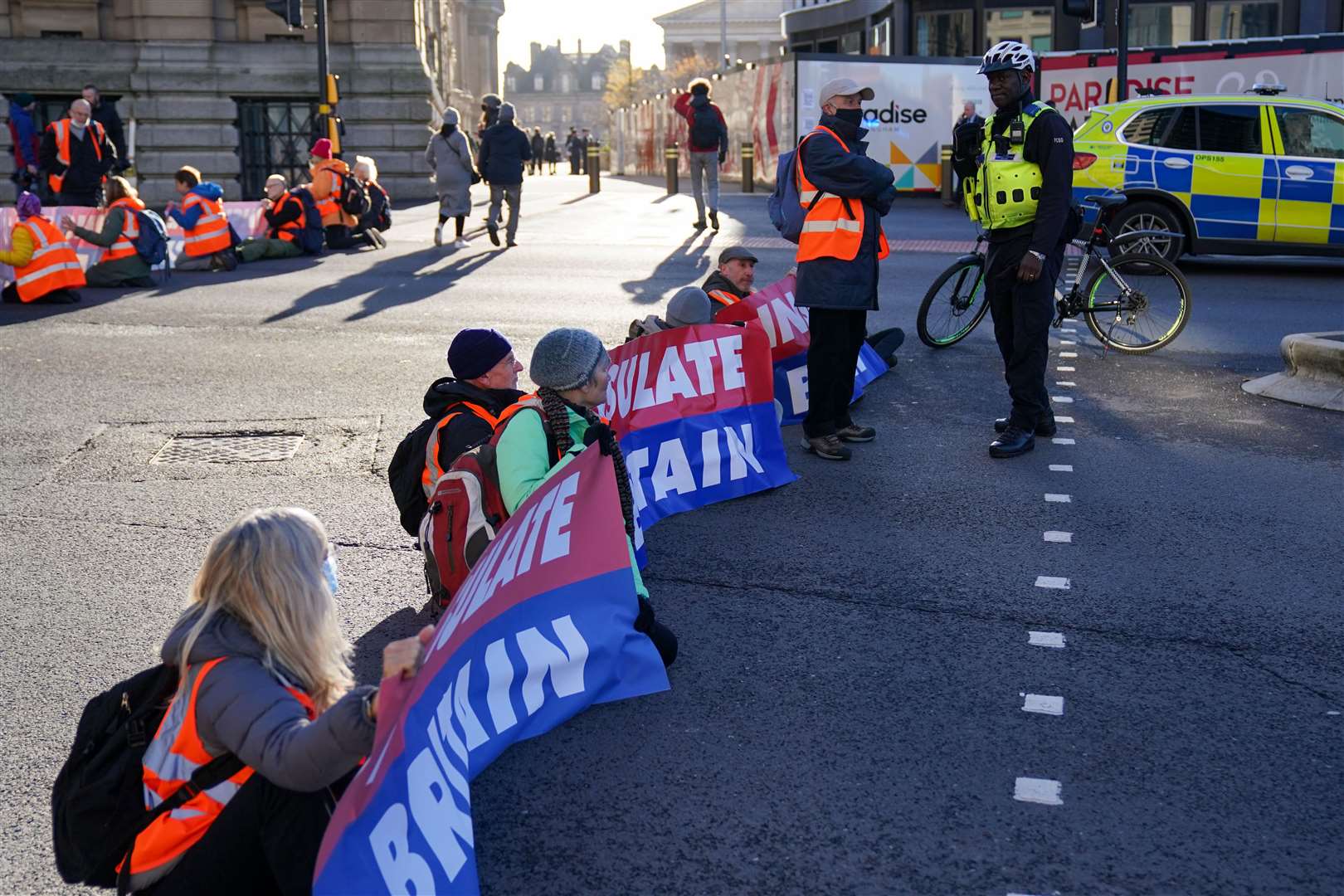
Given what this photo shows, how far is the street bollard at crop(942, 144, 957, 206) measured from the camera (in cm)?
2542

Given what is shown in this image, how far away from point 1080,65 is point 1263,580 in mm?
19393

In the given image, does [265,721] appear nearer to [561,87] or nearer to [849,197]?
[849,197]

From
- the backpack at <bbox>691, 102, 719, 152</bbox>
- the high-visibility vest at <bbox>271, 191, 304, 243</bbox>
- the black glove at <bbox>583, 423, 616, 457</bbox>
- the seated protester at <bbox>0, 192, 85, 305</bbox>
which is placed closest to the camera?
the black glove at <bbox>583, 423, 616, 457</bbox>

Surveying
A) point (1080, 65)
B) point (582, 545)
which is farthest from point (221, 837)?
point (1080, 65)

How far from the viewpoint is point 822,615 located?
541cm

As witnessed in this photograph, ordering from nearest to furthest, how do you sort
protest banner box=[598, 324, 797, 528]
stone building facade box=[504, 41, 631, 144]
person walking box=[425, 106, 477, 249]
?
protest banner box=[598, 324, 797, 528]
person walking box=[425, 106, 477, 249]
stone building facade box=[504, 41, 631, 144]

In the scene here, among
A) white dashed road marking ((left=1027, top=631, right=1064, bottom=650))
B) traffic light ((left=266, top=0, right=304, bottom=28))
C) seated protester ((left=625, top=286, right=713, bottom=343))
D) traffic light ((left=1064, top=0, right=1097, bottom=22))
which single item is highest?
traffic light ((left=266, top=0, right=304, bottom=28))

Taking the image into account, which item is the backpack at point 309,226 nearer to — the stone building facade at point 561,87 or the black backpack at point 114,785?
the black backpack at point 114,785

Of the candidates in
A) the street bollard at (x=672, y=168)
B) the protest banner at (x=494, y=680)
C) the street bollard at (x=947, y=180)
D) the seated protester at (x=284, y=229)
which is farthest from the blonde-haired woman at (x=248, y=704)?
the street bollard at (x=672, y=168)

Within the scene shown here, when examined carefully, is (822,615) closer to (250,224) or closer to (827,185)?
(827,185)

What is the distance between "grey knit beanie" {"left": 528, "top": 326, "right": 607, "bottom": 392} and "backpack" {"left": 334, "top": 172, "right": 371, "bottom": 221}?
13.8 m

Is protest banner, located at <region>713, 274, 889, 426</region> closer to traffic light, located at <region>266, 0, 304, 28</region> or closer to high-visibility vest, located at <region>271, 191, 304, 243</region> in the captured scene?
high-visibility vest, located at <region>271, 191, 304, 243</region>

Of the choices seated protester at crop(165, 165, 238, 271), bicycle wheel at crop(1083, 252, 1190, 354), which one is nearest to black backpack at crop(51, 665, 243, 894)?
bicycle wheel at crop(1083, 252, 1190, 354)

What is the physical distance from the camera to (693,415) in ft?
22.5
